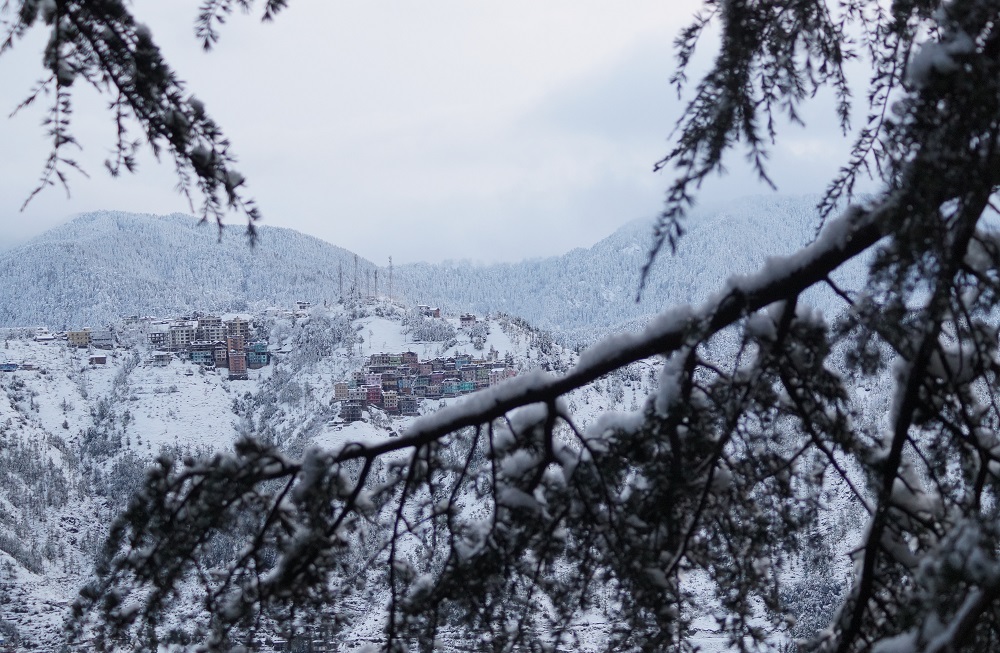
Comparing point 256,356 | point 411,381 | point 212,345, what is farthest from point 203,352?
point 411,381

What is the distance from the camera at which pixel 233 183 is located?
1.81 meters

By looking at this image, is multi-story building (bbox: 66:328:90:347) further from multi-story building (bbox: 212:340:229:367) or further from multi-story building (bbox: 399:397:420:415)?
multi-story building (bbox: 399:397:420:415)

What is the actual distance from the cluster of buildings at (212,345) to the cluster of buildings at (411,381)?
14.4 metres

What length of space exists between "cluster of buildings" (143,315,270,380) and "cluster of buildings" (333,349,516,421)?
14.4 meters

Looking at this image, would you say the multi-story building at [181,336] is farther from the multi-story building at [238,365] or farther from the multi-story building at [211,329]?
the multi-story building at [238,365]

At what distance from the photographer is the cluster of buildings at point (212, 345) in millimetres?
82375

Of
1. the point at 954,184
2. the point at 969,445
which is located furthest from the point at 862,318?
the point at 969,445

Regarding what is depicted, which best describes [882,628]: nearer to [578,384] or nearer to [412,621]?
[578,384]

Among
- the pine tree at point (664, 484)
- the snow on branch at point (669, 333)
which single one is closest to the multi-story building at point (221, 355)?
the pine tree at point (664, 484)

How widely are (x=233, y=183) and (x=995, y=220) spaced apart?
1.50 metres

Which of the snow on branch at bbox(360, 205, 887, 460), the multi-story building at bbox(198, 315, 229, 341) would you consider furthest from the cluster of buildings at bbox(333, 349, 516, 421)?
the snow on branch at bbox(360, 205, 887, 460)

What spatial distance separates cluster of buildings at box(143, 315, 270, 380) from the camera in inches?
3243

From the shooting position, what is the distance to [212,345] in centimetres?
8438

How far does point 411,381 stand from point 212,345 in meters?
28.5
